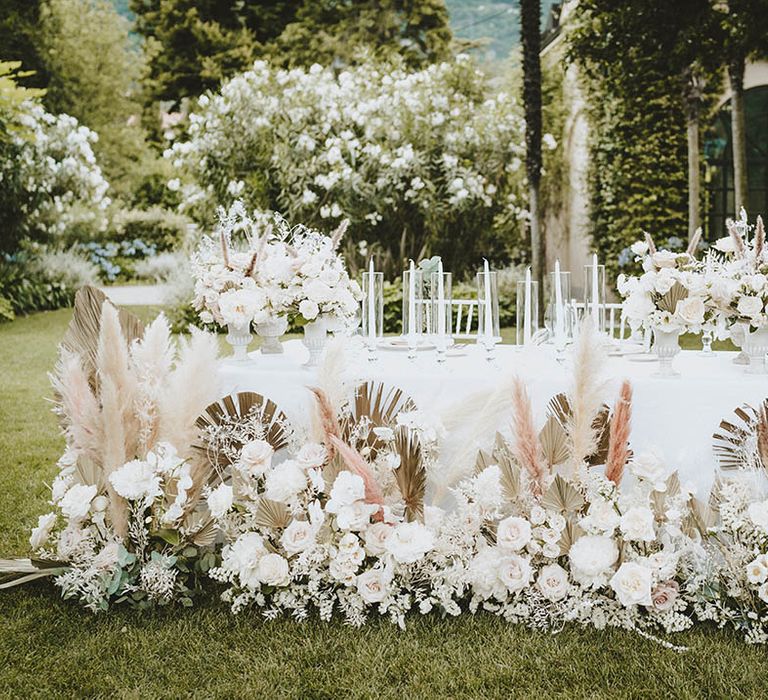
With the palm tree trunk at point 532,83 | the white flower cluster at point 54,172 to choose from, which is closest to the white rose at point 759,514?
the palm tree trunk at point 532,83

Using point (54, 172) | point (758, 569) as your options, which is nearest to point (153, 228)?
point (54, 172)

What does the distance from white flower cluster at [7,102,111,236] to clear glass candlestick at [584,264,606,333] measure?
10.9 metres

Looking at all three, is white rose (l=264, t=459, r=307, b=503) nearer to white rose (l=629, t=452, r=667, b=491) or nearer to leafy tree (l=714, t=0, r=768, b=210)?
white rose (l=629, t=452, r=667, b=491)

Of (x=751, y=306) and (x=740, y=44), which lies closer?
(x=751, y=306)

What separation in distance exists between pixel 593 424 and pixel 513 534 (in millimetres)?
506

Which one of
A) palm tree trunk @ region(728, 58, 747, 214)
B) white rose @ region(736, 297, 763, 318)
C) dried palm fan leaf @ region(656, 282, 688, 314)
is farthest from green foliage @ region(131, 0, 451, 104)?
white rose @ region(736, 297, 763, 318)

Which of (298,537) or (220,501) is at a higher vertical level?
(220,501)

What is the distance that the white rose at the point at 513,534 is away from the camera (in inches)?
110

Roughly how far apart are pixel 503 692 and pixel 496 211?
34.8ft

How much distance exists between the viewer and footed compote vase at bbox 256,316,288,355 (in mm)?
3525

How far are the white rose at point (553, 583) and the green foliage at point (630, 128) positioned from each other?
9.49 m

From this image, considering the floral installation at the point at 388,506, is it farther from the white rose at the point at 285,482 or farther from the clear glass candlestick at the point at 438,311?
the clear glass candlestick at the point at 438,311

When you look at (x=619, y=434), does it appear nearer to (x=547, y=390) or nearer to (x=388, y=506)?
(x=547, y=390)

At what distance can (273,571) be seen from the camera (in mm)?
2885
